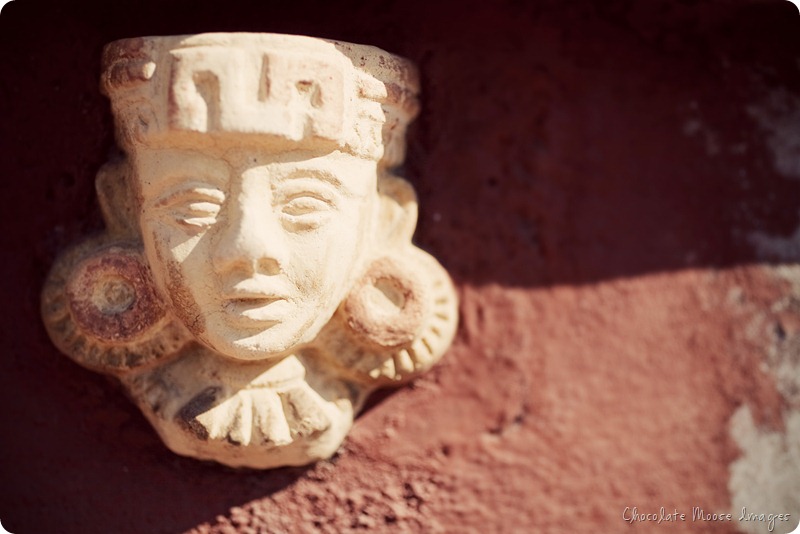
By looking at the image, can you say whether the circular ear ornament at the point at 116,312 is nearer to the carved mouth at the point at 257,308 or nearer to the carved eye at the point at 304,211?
the carved mouth at the point at 257,308

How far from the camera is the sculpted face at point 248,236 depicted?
1.22 metres

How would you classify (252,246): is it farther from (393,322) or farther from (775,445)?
(775,445)

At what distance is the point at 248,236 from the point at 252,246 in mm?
17

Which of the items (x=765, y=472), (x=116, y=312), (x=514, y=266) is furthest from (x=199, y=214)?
(x=765, y=472)

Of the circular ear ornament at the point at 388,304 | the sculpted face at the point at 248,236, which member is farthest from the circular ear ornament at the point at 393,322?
the sculpted face at the point at 248,236

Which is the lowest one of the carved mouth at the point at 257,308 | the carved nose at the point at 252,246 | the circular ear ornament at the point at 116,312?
the circular ear ornament at the point at 116,312

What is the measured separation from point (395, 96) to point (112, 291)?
604 mm

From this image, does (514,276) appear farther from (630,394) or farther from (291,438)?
(291,438)

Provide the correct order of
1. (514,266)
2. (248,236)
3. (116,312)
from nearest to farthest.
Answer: (248,236) → (116,312) → (514,266)

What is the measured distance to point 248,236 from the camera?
1.20 m

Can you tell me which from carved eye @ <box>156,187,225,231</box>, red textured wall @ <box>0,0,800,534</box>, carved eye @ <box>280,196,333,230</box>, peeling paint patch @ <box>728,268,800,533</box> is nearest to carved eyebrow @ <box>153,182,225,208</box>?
carved eye @ <box>156,187,225,231</box>

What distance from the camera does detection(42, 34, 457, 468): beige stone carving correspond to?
1.20 meters

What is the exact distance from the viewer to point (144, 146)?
126 cm

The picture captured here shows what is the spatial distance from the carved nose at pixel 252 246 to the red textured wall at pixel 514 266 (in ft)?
1.26
